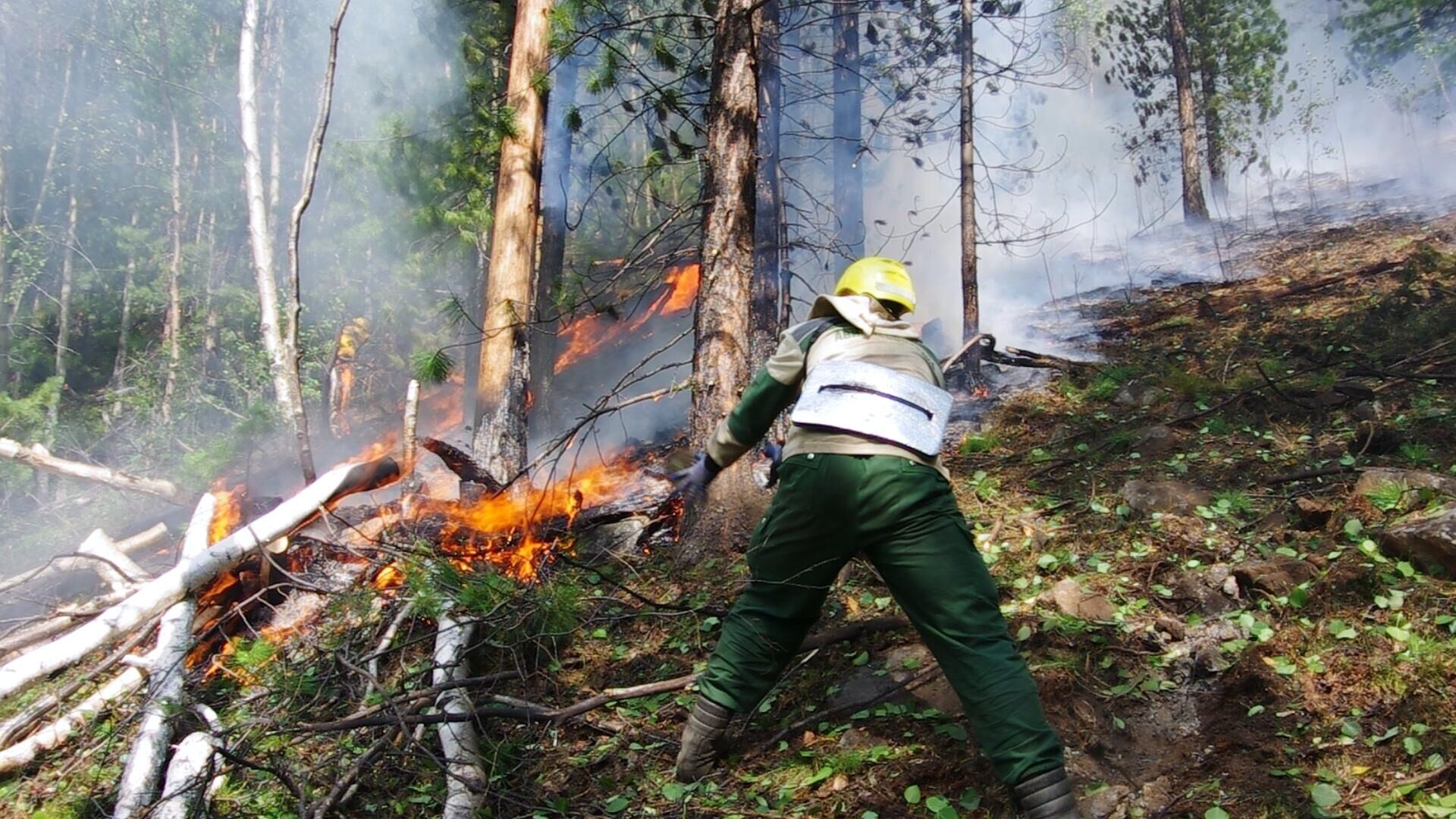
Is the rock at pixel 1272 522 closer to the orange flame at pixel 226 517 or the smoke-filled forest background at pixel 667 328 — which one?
the smoke-filled forest background at pixel 667 328

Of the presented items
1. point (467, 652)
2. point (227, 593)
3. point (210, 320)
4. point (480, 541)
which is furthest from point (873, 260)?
point (210, 320)

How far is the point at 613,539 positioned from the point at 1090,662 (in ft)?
9.71

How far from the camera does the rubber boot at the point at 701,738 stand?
305 centimetres

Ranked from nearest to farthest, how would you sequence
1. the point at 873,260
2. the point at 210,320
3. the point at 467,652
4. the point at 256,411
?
the point at 873,260 → the point at 467,652 → the point at 256,411 → the point at 210,320

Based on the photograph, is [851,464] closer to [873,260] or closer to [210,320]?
[873,260]

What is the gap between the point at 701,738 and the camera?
3.05m

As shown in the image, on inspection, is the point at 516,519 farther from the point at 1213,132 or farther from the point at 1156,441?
the point at 1213,132

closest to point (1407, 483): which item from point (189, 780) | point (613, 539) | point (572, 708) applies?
point (572, 708)

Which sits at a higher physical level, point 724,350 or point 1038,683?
point 724,350

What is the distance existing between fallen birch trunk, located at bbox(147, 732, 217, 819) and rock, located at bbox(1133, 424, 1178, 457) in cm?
523

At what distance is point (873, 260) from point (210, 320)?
23.2 metres

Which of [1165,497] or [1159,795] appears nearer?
[1159,795]

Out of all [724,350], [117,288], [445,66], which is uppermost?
[445,66]

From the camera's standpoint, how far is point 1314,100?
42.2 ft
